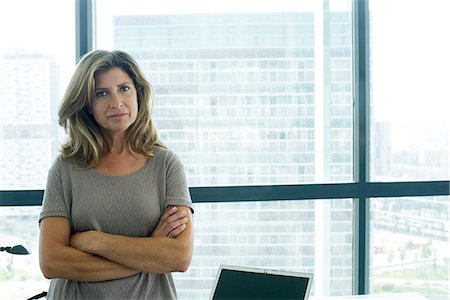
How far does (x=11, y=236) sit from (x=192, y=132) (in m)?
1.02

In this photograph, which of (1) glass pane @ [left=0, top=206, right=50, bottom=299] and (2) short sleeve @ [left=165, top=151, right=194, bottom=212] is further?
(1) glass pane @ [left=0, top=206, right=50, bottom=299]

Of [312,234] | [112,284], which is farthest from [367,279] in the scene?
[112,284]

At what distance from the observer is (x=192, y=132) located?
3027mm

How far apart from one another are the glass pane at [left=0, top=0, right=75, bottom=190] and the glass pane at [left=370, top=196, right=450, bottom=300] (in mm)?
1714

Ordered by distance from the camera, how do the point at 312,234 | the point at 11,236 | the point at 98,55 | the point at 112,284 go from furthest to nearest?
1. the point at 312,234
2. the point at 11,236
3. the point at 98,55
4. the point at 112,284

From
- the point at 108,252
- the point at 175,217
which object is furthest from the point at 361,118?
the point at 108,252

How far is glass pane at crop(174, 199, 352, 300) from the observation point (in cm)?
305

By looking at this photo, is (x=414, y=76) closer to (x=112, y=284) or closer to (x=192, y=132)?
(x=192, y=132)

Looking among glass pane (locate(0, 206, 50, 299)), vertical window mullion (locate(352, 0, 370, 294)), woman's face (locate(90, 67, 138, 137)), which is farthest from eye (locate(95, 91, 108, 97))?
vertical window mullion (locate(352, 0, 370, 294))

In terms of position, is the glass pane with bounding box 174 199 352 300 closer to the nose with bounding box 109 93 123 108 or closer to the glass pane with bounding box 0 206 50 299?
the glass pane with bounding box 0 206 50 299

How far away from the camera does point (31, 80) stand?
2922mm

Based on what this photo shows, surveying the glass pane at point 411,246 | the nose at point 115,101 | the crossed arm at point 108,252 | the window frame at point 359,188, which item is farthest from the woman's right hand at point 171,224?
the glass pane at point 411,246

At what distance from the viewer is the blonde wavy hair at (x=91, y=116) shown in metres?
2.08

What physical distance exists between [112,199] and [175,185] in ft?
0.72
